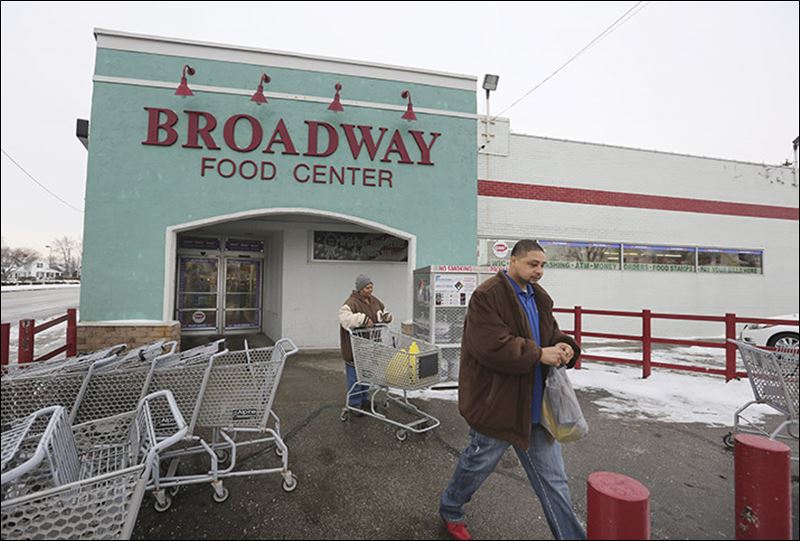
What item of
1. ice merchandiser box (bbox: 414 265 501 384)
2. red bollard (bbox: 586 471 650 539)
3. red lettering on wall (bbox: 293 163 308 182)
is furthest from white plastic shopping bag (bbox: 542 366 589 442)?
red lettering on wall (bbox: 293 163 308 182)

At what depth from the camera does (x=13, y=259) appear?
7.45 ft

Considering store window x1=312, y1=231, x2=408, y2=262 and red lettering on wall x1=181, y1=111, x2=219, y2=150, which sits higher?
red lettering on wall x1=181, y1=111, x2=219, y2=150

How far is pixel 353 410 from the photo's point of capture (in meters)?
5.00

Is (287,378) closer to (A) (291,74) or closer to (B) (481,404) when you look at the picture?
(B) (481,404)

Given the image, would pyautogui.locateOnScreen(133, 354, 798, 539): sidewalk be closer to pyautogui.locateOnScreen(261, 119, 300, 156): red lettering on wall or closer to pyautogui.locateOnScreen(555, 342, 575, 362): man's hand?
pyautogui.locateOnScreen(555, 342, 575, 362): man's hand

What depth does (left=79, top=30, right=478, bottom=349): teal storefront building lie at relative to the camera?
285 inches

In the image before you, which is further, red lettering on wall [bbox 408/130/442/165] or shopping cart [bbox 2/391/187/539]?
red lettering on wall [bbox 408/130/442/165]

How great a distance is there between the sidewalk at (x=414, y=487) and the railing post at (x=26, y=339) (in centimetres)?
281

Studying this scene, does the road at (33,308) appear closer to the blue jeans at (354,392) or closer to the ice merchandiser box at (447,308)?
the blue jeans at (354,392)

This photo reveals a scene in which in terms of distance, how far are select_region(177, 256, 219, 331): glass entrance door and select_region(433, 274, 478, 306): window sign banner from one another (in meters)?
8.06

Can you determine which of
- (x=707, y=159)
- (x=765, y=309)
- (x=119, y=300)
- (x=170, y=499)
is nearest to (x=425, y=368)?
(x=170, y=499)

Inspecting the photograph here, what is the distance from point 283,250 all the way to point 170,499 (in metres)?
7.10

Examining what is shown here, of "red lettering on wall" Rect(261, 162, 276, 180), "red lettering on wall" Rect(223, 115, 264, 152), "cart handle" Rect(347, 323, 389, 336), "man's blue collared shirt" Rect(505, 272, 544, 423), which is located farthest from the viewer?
"red lettering on wall" Rect(261, 162, 276, 180)

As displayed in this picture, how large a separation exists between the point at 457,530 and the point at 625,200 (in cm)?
1227
